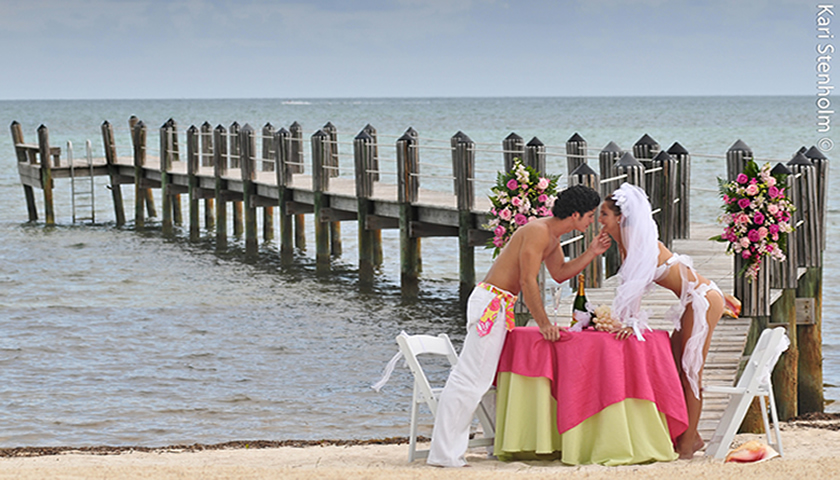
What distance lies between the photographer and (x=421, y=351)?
6227 millimetres

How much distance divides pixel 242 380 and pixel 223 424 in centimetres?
182

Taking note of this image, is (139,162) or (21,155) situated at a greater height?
(21,155)

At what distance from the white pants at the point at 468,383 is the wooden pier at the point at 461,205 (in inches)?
63.3

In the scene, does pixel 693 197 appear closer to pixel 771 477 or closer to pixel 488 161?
pixel 488 161

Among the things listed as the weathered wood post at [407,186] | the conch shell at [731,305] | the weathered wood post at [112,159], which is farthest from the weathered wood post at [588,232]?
the weathered wood post at [112,159]

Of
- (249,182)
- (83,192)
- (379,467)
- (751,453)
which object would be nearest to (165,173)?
(249,182)

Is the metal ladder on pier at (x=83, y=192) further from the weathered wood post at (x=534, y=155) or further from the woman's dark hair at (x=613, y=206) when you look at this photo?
the woman's dark hair at (x=613, y=206)

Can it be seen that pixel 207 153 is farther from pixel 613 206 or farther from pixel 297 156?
pixel 613 206

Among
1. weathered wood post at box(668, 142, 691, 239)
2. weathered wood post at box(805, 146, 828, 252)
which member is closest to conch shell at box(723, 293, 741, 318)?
weathered wood post at box(805, 146, 828, 252)

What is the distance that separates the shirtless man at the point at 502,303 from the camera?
5.94 metres

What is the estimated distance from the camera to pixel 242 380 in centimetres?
1152

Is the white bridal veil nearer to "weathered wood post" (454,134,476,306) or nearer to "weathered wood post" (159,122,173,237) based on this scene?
"weathered wood post" (454,134,476,306)

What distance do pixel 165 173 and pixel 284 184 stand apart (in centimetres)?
611

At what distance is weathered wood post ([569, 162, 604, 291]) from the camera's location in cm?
883
